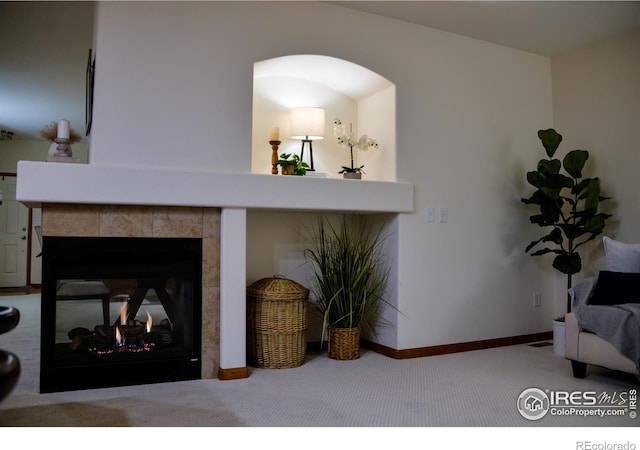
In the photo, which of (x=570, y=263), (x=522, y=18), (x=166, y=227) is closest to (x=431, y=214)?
(x=570, y=263)

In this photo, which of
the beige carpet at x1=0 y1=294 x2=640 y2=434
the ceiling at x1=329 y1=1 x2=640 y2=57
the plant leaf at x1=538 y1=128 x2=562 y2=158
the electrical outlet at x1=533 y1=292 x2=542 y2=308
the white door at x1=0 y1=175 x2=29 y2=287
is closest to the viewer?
the beige carpet at x1=0 y1=294 x2=640 y2=434

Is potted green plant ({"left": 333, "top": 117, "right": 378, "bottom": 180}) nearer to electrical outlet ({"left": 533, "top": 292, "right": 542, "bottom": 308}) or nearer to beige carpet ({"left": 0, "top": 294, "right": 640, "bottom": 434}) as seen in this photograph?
beige carpet ({"left": 0, "top": 294, "right": 640, "bottom": 434})

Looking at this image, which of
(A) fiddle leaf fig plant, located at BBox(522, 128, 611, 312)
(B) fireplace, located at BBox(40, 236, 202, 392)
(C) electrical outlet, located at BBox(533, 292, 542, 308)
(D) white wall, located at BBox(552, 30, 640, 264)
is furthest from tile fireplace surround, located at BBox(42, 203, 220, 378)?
(D) white wall, located at BBox(552, 30, 640, 264)

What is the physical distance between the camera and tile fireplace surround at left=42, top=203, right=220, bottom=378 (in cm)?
311

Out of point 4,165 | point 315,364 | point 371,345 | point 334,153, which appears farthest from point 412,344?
point 4,165

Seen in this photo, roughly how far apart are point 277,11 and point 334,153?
1242 mm

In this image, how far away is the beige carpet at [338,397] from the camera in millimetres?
2584

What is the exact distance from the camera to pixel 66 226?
10.2 feet

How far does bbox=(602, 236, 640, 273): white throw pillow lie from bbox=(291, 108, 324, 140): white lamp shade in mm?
2196

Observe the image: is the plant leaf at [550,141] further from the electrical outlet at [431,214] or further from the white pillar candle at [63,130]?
the white pillar candle at [63,130]

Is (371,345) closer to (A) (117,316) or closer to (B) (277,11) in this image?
(A) (117,316)

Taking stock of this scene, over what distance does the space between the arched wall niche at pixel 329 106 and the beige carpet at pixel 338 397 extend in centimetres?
143

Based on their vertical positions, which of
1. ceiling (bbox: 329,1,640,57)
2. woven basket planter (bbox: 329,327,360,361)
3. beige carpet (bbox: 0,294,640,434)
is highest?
ceiling (bbox: 329,1,640,57)

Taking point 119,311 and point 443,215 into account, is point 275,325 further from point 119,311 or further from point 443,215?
point 443,215
